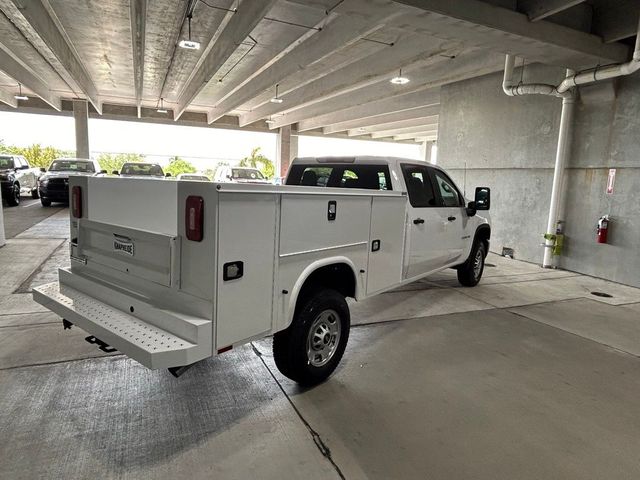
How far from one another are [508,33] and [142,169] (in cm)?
1360

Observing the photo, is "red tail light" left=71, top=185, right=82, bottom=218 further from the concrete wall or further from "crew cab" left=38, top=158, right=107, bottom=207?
"crew cab" left=38, top=158, right=107, bottom=207

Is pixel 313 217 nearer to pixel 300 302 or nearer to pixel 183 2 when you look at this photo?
pixel 300 302

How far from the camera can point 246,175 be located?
54.4ft

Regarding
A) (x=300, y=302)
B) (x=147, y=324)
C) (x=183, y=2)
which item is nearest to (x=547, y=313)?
(x=300, y=302)

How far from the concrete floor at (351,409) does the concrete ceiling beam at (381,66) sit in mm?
6549

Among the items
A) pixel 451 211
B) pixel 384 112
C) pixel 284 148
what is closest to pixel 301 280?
pixel 451 211

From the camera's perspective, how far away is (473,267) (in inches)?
253

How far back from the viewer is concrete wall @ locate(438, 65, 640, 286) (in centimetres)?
719

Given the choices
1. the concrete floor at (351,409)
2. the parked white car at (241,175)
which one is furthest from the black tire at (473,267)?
the parked white car at (241,175)

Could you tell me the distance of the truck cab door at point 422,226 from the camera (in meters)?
4.55

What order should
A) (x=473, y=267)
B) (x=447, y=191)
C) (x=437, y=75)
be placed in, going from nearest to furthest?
(x=447, y=191), (x=473, y=267), (x=437, y=75)

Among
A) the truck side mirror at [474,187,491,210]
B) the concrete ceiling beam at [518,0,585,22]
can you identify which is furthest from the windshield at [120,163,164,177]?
the concrete ceiling beam at [518,0,585,22]

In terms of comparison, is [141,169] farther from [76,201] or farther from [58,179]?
[76,201]

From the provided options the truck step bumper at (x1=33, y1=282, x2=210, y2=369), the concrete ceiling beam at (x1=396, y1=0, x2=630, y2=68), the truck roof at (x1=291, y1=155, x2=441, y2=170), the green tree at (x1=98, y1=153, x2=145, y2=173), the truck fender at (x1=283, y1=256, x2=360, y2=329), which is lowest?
the truck step bumper at (x1=33, y1=282, x2=210, y2=369)
